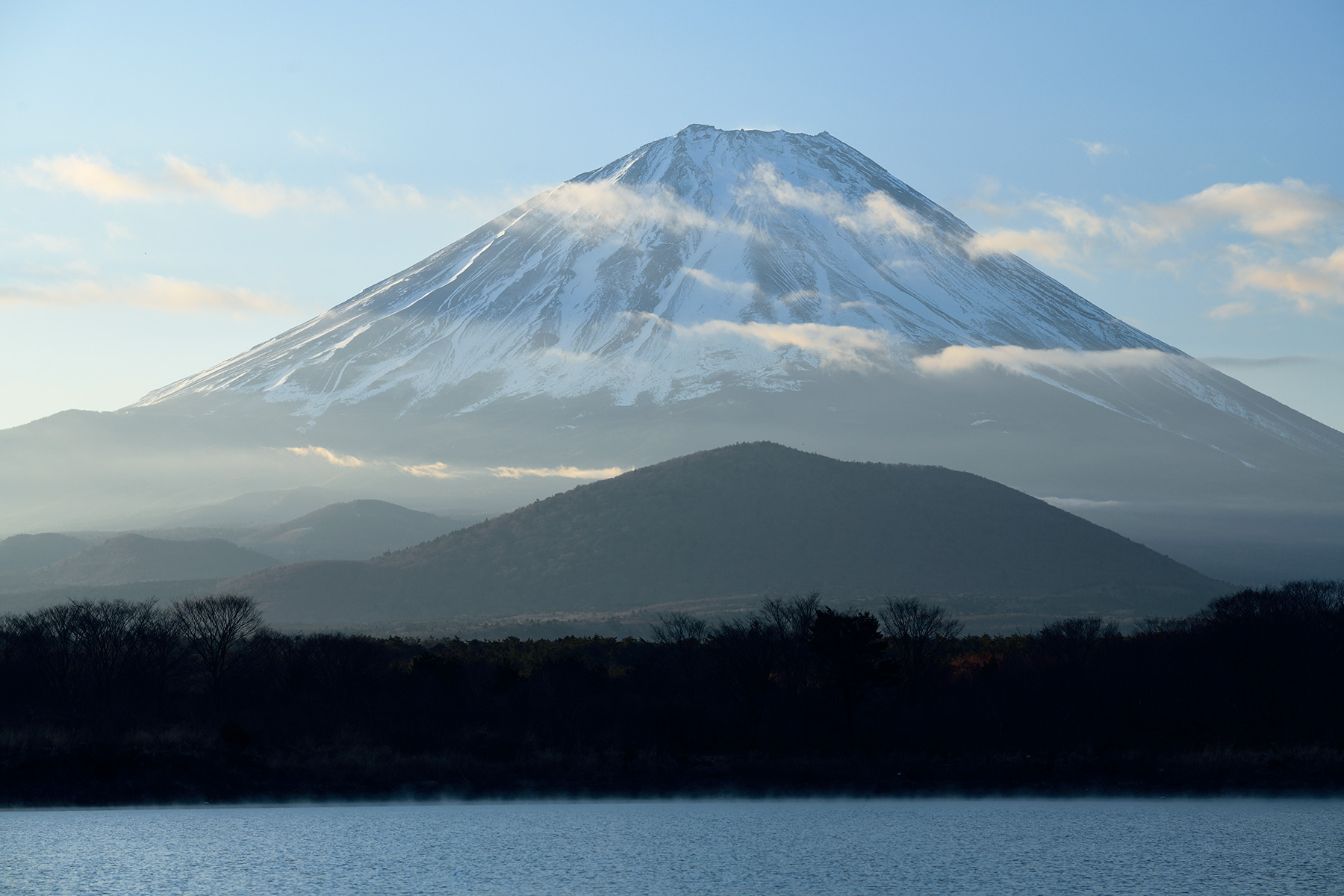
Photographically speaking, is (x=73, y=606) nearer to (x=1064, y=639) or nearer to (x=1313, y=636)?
(x=1064, y=639)

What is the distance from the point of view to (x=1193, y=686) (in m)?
53.5

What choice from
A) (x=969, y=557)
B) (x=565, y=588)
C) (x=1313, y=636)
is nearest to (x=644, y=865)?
(x=1313, y=636)

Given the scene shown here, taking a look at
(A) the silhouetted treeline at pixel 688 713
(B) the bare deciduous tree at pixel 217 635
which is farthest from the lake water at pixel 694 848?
(B) the bare deciduous tree at pixel 217 635

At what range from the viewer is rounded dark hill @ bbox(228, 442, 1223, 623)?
142125 mm

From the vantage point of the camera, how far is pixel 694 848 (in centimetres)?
3381

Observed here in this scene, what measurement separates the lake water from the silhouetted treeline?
2.78 m

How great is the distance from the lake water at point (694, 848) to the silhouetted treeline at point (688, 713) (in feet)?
9.11

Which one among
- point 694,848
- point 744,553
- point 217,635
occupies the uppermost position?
point 744,553

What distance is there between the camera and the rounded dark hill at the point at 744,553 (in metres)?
142

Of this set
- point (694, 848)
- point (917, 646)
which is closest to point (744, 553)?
point (917, 646)

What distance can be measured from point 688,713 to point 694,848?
717 inches

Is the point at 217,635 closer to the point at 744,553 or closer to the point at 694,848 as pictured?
the point at 694,848

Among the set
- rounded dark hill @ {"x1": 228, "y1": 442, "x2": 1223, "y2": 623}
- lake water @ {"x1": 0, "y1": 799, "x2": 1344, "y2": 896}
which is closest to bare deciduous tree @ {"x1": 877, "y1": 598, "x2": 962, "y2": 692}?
lake water @ {"x1": 0, "y1": 799, "x2": 1344, "y2": 896}

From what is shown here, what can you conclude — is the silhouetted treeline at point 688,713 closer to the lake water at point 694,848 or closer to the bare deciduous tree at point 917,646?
the bare deciduous tree at point 917,646
